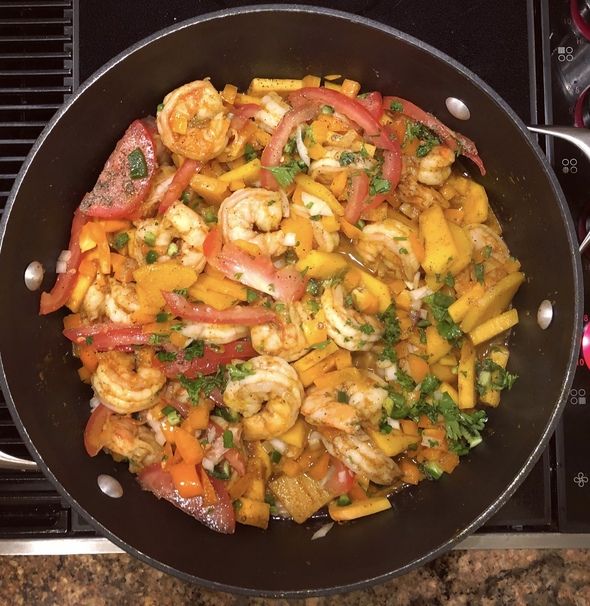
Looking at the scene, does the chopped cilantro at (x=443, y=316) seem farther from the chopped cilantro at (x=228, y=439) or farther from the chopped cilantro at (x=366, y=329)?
the chopped cilantro at (x=228, y=439)

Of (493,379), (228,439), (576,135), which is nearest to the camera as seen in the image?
(576,135)

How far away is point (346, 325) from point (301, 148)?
528 millimetres

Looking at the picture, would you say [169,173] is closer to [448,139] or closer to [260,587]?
[448,139]


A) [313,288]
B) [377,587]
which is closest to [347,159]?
[313,288]

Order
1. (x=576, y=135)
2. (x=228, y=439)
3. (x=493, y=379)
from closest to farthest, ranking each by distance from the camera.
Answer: (x=576, y=135) < (x=228, y=439) < (x=493, y=379)

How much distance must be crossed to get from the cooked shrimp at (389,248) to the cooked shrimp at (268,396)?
15.9 inches

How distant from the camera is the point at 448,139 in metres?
2.10

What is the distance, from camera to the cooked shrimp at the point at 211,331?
197cm

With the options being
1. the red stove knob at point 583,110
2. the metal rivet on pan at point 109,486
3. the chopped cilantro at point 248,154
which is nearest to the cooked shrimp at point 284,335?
the chopped cilantro at point 248,154

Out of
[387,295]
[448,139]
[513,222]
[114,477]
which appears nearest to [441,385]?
[387,295]

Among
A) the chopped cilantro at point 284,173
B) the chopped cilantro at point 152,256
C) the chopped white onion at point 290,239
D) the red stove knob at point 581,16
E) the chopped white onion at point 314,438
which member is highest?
the red stove knob at point 581,16

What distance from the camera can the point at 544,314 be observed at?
2033 mm

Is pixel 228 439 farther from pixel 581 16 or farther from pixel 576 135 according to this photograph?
pixel 581 16

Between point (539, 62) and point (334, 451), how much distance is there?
4.58ft
